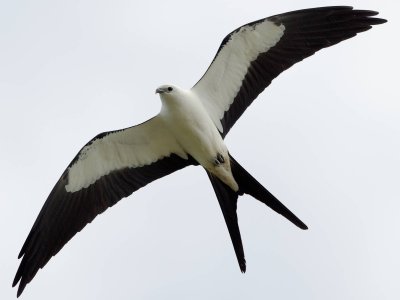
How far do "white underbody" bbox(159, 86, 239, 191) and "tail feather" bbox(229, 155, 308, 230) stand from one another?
8 centimetres

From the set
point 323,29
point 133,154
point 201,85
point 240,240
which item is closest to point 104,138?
point 133,154

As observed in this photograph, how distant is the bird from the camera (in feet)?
41.9

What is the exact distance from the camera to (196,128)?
12.8 meters

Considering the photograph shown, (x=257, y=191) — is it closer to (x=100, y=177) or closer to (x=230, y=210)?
(x=230, y=210)

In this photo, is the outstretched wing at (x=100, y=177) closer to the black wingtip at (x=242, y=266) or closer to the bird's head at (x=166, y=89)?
the bird's head at (x=166, y=89)

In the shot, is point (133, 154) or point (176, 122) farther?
point (133, 154)

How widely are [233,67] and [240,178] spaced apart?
1.69 m

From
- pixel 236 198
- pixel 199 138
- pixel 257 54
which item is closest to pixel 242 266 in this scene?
pixel 236 198

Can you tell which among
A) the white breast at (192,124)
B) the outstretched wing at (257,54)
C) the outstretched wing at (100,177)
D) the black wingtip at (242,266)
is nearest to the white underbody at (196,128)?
the white breast at (192,124)

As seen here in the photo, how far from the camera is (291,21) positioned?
43.7 ft

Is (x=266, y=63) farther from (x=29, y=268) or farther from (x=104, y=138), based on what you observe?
(x=29, y=268)

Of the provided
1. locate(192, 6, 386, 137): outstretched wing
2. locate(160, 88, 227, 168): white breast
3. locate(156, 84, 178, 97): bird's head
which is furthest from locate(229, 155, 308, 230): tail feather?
locate(156, 84, 178, 97): bird's head

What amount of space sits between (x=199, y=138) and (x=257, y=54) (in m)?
1.58

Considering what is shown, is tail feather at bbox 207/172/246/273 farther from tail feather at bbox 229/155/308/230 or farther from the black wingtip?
tail feather at bbox 229/155/308/230
